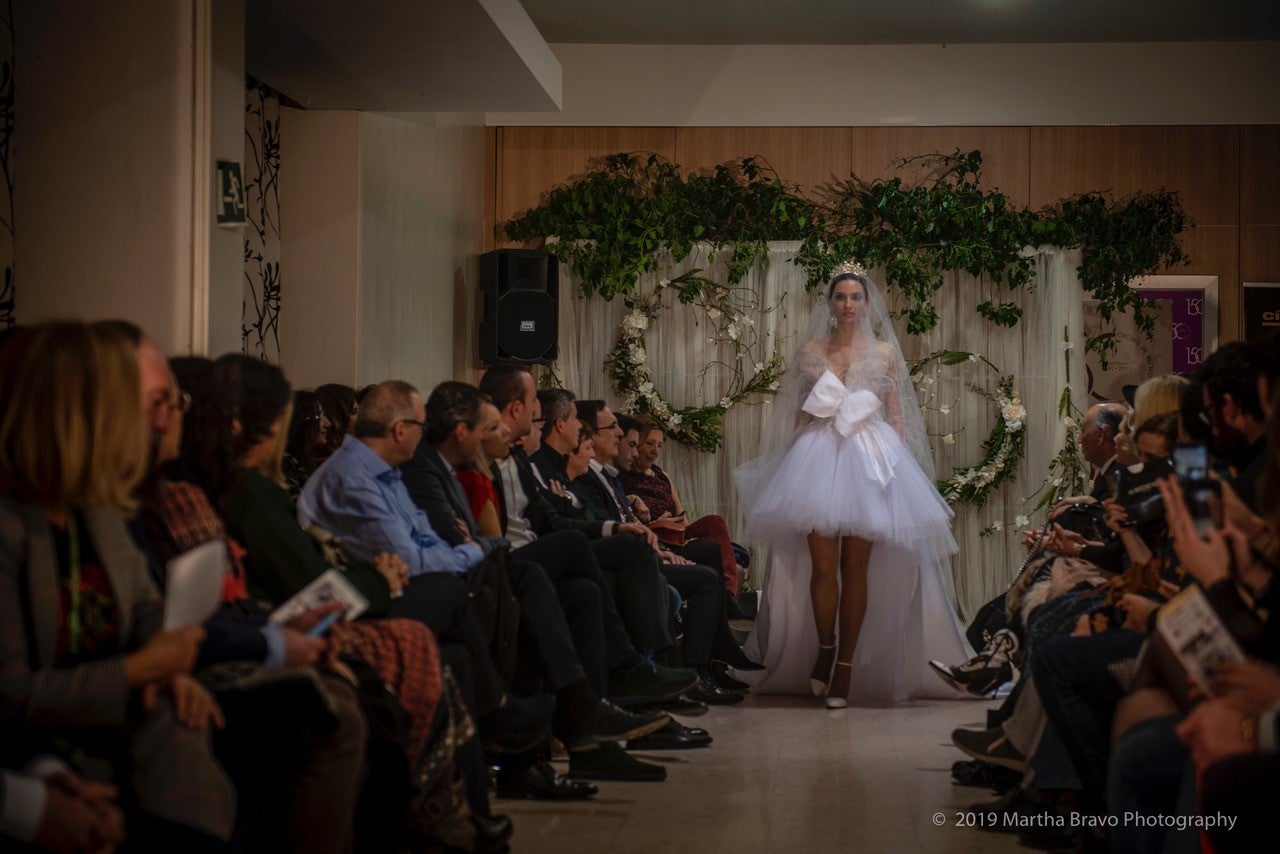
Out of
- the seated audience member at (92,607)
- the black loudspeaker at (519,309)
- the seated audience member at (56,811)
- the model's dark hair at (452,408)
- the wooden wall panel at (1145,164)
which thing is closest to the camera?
the seated audience member at (56,811)

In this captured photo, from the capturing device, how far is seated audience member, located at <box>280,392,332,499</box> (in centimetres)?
473

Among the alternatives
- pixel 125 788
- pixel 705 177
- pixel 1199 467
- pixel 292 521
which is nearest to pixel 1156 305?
pixel 705 177

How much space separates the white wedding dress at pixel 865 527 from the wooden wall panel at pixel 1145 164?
3005mm

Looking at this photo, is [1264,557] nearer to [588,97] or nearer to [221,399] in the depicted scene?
[221,399]

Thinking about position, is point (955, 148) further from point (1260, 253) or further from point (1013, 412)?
point (1260, 253)

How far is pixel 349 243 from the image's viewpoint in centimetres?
629

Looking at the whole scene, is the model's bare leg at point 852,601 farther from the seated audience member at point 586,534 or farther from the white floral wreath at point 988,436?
the white floral wreath at point 988,436

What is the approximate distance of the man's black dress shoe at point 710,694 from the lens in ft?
18.9

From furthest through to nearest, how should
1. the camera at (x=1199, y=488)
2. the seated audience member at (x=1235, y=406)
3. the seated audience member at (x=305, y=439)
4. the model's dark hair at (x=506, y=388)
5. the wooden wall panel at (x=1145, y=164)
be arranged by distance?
1. the wooden wall panel at (x=1145, y=164)
2. the model's dark hair at (x=506, y=388)
3. the seated audience member at (x=305, y=439)
4. the seated audience member at (x=1235, y=406)
5. the camera at (x=1199, y=488)

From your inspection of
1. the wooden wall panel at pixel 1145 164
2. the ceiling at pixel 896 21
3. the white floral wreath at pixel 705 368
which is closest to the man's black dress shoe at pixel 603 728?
the white floral wreath at pixel 705 368

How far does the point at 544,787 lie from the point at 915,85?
18.7 ft

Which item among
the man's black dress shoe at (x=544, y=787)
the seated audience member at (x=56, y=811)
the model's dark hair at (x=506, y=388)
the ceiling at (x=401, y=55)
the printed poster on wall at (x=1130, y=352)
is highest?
the ceiling at (x=401, y=55)

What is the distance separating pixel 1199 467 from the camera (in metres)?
2.77

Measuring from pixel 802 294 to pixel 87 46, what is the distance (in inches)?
206
